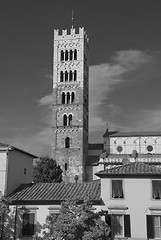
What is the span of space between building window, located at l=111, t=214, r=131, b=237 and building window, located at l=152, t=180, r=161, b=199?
259cm

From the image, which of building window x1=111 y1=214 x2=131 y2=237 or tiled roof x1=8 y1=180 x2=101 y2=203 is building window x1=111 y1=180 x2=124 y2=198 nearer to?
tiled roof x1=8 y1=180 x2=101 y2=203

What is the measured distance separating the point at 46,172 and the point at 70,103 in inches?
933

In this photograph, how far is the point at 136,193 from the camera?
23797 mm

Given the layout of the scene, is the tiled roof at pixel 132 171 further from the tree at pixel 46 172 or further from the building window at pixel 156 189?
the tree at pixel 46 172

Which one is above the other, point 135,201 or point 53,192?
point 53,192

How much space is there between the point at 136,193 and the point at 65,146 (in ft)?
156

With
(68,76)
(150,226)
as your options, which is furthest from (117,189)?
(68,76)

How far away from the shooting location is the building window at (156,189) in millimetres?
23547

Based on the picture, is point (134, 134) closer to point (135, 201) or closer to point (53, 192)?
point (53, 192)

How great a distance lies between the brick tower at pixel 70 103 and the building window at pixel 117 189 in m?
43.1

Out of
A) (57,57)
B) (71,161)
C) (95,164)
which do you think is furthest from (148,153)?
(57,57)

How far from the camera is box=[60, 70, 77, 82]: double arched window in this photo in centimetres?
7496

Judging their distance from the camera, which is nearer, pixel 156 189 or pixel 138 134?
pixel 156 189

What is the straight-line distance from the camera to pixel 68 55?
252 feet
